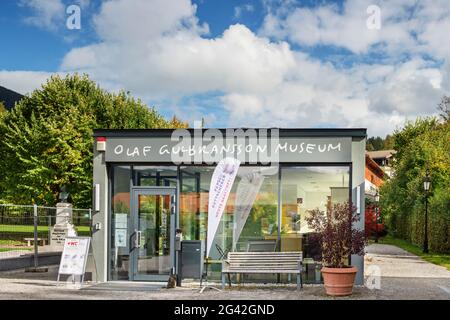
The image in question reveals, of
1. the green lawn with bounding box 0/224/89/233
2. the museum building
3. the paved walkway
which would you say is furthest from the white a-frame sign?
the paved walkway

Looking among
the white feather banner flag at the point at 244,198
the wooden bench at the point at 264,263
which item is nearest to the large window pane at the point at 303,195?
the white feather banner flag at the point at 244,198

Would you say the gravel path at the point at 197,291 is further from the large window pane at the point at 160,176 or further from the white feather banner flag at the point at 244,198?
the large window pane at the point at 160,176

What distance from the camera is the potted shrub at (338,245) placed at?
Answer: 1330cm

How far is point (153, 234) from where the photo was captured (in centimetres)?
1602

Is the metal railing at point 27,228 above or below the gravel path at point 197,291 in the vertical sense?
above

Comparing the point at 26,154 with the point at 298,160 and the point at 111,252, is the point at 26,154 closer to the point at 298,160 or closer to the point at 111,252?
the point at 111,252

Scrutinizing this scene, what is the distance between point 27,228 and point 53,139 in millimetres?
16374

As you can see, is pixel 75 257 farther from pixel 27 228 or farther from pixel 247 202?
pixel 27 228

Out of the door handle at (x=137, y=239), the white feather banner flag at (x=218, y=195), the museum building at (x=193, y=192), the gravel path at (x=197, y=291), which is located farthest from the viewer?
the door handle at (x=137, y=239)

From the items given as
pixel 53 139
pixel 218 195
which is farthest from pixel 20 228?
pixel 53 139

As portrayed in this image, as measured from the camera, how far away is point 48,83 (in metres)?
37.3

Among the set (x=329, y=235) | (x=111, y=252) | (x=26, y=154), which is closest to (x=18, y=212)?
(x=111, y=252)

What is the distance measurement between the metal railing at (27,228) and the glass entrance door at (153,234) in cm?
402

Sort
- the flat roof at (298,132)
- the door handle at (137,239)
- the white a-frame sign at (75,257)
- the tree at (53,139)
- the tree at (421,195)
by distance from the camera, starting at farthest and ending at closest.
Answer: the tree at (53,139)
the tree at (421,195)
the door handle at (137,239)
the flat roof at (298,132)
the white a-frame sign at (75,257)
